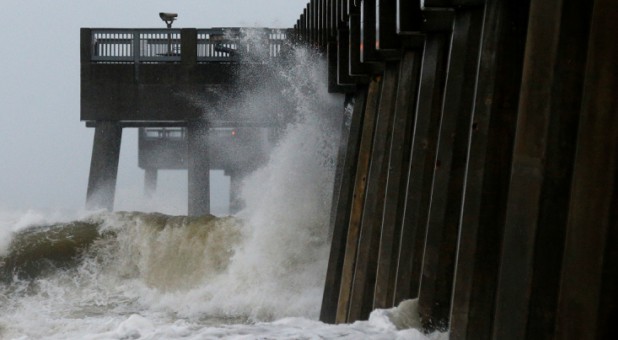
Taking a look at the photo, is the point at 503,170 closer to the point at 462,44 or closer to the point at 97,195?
the point at 462,44

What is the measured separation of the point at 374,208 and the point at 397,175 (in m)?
1.03

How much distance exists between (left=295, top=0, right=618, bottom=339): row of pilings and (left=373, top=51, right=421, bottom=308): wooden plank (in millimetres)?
12

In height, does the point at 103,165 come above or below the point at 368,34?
below

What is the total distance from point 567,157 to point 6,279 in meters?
15.4

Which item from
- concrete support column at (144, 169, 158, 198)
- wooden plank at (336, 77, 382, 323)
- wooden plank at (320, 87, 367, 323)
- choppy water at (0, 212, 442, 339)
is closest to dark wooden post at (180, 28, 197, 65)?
choppy water at (0, 212, 442, 339)

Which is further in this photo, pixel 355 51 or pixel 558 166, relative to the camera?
pixel 355 51

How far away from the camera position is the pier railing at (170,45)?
28500 millimetres

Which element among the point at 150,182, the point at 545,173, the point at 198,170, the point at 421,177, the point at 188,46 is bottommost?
the point at 150,182

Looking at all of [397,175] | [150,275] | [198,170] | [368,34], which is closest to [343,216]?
[368,34]

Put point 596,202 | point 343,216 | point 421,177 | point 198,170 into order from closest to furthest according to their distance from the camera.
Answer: point 596,202 < point 421,177 < point 343,216 < point 198,170

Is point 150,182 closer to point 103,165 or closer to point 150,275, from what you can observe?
point 103,165

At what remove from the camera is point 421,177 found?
31.5 feet

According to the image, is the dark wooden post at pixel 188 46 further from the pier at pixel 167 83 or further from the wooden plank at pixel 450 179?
the wooden plank at pixel 450 179

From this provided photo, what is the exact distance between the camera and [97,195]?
29.0 meters
